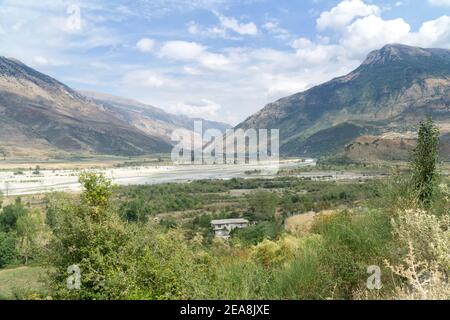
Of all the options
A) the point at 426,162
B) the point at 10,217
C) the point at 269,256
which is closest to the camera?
the point at 426,162

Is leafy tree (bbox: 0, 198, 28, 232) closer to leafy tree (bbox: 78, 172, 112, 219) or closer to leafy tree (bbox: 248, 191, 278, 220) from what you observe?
leafy tree (bbox: 248, 191, 278, 220)

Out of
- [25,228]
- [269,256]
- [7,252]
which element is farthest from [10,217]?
[269,256]

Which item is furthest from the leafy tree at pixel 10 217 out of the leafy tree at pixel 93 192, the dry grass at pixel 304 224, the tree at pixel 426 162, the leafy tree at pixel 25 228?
the tree at pixel 426 162

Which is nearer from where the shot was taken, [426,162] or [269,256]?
[426,162]

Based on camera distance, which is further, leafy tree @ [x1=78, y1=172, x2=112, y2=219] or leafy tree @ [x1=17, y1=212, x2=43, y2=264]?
leafy tree @ [x1=17, y1=212, x2=43, y2=264]

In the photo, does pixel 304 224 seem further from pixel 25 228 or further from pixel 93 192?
pixel 25 228

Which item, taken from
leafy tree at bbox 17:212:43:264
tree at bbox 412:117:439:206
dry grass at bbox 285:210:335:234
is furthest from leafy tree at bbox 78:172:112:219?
leafy tree at bbox 17:212:43:264

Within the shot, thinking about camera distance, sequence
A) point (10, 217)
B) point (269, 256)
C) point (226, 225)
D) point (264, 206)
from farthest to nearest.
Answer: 1. point (264, 206)
2. point (226, 225)
3. point (10, 217)
4. point (269, 256)

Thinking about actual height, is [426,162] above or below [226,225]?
above
